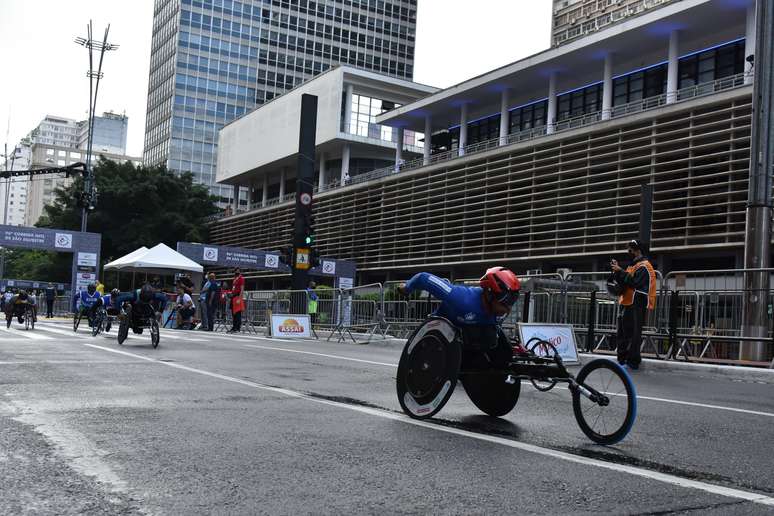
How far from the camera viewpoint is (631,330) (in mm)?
12156

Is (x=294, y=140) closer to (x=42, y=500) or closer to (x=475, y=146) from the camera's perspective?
(x=475, y=146)

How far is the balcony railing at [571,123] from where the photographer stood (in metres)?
30.4

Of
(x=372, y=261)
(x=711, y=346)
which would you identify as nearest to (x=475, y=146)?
(x=372, y=261)

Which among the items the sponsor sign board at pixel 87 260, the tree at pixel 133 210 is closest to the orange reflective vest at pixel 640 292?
the sponsor sign board at pixel 87 260

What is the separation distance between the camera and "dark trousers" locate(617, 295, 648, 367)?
12.0 m

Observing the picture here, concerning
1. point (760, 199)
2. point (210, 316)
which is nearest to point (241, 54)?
point (210, 316)

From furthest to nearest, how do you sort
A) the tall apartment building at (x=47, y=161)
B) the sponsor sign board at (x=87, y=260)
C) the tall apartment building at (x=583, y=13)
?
1. the tall apartment building at (x=47, y=161)
2. the tall apartment building at (x=583, y=13)
3. the sponsor sign board at (x=87, y=260)

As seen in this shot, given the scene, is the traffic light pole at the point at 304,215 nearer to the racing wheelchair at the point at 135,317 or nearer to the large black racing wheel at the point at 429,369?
the racing wheelchair at the point at 135,317

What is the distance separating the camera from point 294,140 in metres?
63.1

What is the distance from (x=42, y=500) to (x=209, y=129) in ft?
345

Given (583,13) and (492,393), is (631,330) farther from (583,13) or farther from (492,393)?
(583,13)

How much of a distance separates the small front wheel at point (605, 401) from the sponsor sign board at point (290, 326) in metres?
17.3

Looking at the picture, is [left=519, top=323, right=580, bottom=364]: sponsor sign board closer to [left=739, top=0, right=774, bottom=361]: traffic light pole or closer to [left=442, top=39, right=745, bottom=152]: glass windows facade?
[left=739, top=0, right=774, bottom=361]: traffic light pole

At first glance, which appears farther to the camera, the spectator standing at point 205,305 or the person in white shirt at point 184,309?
the person in white shirt at point 184,309
